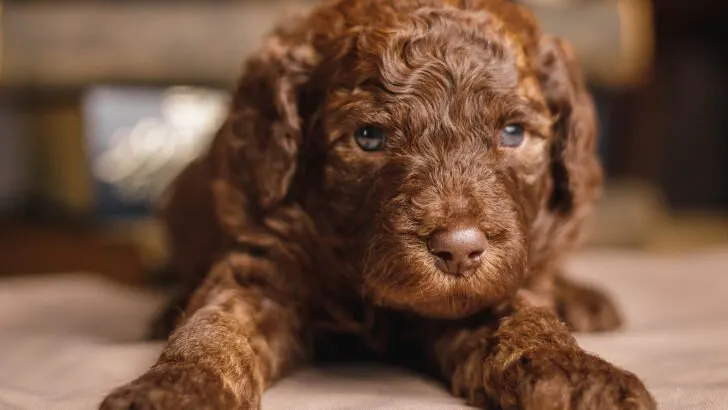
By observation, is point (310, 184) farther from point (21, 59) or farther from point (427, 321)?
point (21, 59)

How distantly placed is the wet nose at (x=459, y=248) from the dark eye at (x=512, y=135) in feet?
1.39

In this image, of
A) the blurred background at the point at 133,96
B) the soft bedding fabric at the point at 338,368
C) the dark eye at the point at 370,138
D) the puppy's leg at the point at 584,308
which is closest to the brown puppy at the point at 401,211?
the dark eye at the point at 370,138

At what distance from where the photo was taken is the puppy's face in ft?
6.60

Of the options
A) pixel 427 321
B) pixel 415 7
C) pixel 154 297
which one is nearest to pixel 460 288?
pixel 427 321

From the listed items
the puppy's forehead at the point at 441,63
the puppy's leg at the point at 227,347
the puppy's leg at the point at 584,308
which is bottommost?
the puppy's leg at the point at 584,308

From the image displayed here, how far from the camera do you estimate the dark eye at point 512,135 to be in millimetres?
2330

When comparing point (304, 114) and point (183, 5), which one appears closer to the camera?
point (304, 114)

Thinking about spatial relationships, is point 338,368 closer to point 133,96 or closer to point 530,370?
point 530,370

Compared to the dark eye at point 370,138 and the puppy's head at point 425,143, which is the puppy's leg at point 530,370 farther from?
the dark eye at point 370,138

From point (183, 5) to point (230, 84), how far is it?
1.91 ft

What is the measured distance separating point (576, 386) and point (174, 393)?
80cm

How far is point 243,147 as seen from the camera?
2676 millimetres

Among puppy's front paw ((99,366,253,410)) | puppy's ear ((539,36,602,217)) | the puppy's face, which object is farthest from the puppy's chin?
puppy's ear ((539,36,602,217))

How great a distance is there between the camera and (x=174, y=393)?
1.80 m
